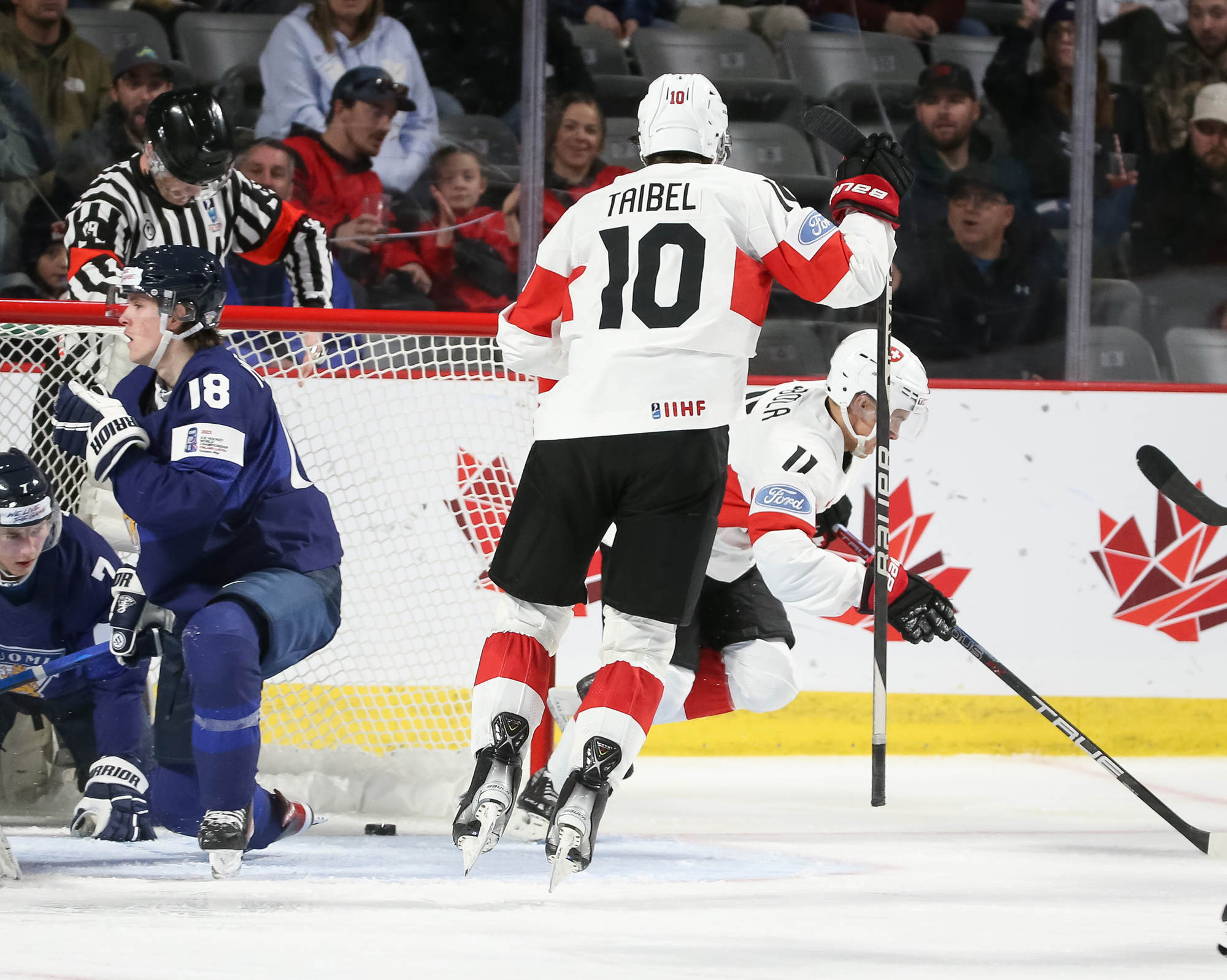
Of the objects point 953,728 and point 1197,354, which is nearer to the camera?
point 953,728

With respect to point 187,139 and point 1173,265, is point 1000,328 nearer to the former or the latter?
point 1173,265

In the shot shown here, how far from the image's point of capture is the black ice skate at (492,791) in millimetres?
2352

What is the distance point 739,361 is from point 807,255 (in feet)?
0.66

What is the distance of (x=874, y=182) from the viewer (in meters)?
2.61

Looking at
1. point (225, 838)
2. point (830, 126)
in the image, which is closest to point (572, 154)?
point (830, 126)

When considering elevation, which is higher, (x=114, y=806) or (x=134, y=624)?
(x=134, y=624)

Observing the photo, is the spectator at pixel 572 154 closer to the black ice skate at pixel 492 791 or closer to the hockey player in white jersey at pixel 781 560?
the hockey player in white jersey at pixel 781 560

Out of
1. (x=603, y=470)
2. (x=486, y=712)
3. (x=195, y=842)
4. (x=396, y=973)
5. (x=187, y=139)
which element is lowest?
(x=195, y=842)

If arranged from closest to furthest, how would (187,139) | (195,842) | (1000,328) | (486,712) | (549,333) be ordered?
(486,712) → (549,333) → (195,842) → (187,139) → (1000,328)

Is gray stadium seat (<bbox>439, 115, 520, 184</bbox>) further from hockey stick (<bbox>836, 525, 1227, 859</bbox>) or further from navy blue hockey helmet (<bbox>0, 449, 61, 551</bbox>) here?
hockey stick (<bbox>836, 525, 1227, 859</bbox>)

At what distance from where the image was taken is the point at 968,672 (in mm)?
4359

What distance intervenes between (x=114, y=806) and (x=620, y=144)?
8.74 ft

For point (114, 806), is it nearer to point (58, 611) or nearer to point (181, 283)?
point (58, 611)

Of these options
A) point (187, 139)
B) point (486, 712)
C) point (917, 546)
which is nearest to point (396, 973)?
point (486, 712)
